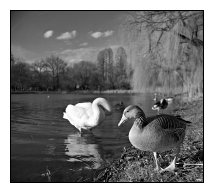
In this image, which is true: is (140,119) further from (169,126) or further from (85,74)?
(85,74)

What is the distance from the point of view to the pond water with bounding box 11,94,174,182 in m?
2.66

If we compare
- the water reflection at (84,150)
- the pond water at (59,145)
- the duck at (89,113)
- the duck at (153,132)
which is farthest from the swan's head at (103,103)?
the duck at (153,132)

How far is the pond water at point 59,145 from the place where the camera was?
8.73 ft

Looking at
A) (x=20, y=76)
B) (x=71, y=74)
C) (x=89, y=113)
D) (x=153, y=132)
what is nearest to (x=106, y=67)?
(x=71, y=74)

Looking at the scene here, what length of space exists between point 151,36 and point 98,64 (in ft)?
3.92

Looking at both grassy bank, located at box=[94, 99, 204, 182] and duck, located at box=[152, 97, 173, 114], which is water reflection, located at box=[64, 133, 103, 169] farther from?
duck, located at box=[152, 97, 173, 114]

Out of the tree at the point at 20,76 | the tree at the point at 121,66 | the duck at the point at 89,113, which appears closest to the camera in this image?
the tree at the point at 20,76

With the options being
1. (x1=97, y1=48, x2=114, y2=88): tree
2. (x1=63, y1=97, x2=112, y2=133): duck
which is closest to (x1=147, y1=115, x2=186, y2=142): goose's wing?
(x1=63, y1=97, x2=112, y2=133): duck

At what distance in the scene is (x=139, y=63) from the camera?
4.70m

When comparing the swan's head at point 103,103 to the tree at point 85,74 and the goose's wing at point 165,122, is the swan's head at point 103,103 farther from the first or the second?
the goose's wing at point 165,122

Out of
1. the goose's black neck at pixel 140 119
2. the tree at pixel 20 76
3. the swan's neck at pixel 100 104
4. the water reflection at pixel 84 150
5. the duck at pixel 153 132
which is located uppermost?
the tree at pixel 20 76

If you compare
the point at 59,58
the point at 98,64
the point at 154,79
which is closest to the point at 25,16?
the point at 59,58

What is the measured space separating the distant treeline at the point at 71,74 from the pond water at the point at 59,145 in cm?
27

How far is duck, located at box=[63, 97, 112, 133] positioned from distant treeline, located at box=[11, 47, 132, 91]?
1.25ft
